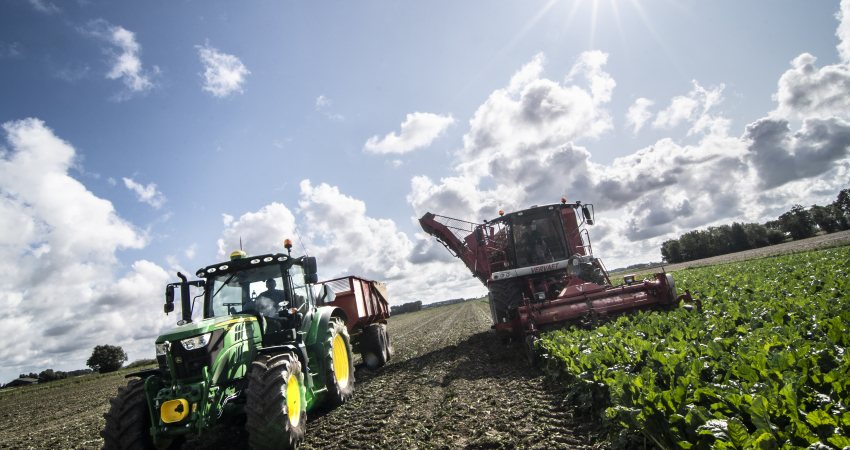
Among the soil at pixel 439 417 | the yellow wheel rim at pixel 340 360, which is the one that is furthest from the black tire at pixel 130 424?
the yellow wheel rim at pixel 340 360

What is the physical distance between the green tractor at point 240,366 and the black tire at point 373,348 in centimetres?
378

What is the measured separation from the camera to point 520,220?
11367 mm

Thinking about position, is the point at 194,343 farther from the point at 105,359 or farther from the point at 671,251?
the point at 671,251

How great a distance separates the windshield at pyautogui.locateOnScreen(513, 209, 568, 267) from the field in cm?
264

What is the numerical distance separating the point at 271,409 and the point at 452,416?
242 centimetres

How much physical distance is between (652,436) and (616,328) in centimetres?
410

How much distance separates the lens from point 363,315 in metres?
10.5

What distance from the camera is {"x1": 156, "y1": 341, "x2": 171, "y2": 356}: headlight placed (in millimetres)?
5055

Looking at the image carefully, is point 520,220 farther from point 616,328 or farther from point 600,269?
point 616,328

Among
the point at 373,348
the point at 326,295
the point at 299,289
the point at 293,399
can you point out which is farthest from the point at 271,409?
the point at 373,348

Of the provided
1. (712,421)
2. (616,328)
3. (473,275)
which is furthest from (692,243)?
(712,421)

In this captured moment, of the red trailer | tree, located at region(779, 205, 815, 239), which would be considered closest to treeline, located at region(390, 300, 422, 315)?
tree, located at region(779, 205, 815, 239)

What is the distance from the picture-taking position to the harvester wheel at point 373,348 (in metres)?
11.0

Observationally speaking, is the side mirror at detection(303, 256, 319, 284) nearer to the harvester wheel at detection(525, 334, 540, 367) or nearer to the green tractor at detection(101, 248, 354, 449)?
the green tractor at detection(101, 248, 354, 449)
